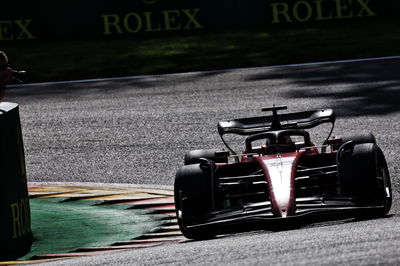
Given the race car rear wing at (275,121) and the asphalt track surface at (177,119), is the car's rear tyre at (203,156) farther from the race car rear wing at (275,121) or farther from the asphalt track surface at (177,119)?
the asphalt track surface at (177,119)

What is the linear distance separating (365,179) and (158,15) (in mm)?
12472

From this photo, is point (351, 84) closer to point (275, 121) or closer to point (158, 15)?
point (158, 15)

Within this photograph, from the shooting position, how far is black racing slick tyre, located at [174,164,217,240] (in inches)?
322

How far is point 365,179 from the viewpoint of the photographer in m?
8.05

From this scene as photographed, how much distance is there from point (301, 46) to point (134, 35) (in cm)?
326

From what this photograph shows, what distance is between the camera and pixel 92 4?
20188 mm

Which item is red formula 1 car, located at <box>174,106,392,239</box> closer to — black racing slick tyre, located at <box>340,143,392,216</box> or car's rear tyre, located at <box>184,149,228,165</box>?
black racing slick tyre, located at <box>340,143,392,216</box>

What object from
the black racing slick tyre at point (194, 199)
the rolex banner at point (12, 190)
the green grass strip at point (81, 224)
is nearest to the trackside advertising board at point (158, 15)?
the green grass strip at point (81, 224)

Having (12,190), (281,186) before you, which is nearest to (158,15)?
(12,190)

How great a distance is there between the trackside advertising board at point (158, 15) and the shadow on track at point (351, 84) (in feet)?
10.3

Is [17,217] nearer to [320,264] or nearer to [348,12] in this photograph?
[320,264]

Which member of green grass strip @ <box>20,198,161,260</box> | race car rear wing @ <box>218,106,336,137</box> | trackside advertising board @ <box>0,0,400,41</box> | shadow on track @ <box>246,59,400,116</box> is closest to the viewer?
green grass strip @ <box>20,198,161,260</box>

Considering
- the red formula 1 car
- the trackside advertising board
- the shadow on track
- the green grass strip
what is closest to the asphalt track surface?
the shadow on track

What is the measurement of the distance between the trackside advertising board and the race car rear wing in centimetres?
1083
